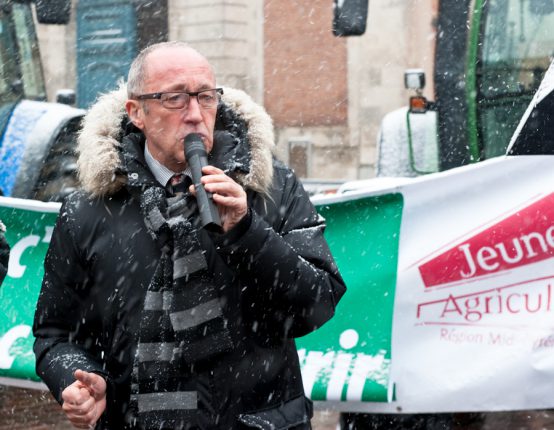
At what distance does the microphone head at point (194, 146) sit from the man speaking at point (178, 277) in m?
0.01

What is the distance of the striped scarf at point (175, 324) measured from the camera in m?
2.99

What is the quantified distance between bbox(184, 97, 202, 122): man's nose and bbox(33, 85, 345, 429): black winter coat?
0.19 m

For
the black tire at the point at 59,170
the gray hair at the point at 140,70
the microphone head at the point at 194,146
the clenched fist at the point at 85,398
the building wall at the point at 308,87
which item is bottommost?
the building wall at the point at 308,87

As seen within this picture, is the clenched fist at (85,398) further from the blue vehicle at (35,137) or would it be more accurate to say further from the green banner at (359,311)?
the blue vehicle at (35,137)

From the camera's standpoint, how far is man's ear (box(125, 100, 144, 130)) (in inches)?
125

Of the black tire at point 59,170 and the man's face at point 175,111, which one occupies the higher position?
the man's face at point 175,111

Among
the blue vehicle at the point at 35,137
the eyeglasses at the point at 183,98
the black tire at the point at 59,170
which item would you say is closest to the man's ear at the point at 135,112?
the eyeglasses at the point at 183,98

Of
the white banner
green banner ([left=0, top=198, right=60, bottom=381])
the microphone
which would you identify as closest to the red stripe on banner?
the white banner

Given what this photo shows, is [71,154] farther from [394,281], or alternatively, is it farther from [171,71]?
[171,71]

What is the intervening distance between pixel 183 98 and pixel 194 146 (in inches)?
7.7

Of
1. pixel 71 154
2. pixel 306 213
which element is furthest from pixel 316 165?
pixel 306 213

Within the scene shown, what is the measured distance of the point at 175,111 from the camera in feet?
9.97

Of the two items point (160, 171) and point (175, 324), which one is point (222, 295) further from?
point (160, 171)

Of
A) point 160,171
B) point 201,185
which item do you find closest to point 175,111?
point 160,171
